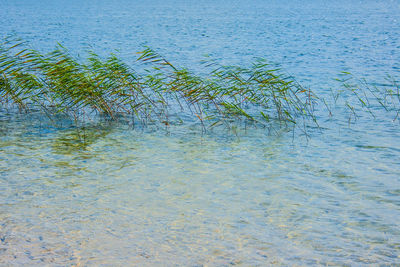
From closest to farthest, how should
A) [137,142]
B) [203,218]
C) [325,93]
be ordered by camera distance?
[203,218]
[137,142]
[325,93]

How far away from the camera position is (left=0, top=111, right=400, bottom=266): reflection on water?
5848 millimetres

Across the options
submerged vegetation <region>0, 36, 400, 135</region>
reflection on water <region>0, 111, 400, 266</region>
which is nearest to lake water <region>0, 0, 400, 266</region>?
reflection on water <region>0, 111, 400, 266</region>

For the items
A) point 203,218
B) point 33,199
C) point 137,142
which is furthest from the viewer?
point 137,142

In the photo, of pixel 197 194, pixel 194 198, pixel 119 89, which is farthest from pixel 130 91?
pixel 194 198

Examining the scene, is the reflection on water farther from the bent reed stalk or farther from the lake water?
the bent reed stalk

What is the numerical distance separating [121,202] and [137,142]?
3454 millimetres

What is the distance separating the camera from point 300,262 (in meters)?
5.61

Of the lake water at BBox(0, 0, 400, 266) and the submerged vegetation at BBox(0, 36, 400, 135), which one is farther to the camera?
the submerged vegetation at BBox(0, 36, 400, 135)

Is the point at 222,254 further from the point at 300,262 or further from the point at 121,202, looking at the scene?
the point at 121,202

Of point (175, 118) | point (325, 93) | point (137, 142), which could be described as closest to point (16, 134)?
point (137, 142)

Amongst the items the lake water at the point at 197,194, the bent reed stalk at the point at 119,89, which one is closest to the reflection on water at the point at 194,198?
the lake water at the point at 197,194

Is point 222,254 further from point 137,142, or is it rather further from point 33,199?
point 137,142

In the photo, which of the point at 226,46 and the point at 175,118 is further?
the point at 226,46

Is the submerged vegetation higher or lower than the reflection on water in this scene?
higher
